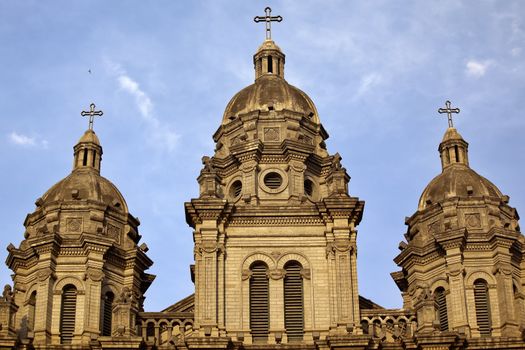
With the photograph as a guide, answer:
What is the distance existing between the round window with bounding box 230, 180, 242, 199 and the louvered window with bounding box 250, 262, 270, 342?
445cm

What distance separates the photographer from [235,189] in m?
49.4

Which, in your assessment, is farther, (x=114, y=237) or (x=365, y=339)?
(x=114, y=237)

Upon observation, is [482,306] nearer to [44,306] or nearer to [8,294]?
[44,306]

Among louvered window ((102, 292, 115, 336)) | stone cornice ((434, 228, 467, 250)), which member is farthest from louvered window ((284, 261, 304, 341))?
louvered window ((102, 292, 115, 336))

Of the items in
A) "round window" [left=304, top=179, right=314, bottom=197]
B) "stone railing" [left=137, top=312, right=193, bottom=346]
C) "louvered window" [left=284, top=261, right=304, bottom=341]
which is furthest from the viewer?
"round window" [left=304, top=179, right=314, bottom=197]

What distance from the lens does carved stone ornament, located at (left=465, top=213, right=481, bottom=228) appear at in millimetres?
48656

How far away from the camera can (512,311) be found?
1834 inches

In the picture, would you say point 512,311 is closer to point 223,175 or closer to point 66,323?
point 223,175

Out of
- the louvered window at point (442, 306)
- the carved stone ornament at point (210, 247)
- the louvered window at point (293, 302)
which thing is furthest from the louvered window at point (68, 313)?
the louvered window at point (442, 306)

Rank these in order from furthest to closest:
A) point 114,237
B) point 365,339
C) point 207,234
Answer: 1. point 114,237
2. point 207,234
3. point 365,339

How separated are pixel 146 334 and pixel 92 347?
258 centimetres

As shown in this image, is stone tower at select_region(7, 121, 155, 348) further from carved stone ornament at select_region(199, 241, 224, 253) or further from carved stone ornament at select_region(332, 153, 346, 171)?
carved stone ornament at select_region(332, 153, 346, 171)

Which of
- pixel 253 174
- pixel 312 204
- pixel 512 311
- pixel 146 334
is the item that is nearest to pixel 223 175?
pixel 253 174

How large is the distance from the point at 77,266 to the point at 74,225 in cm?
203
